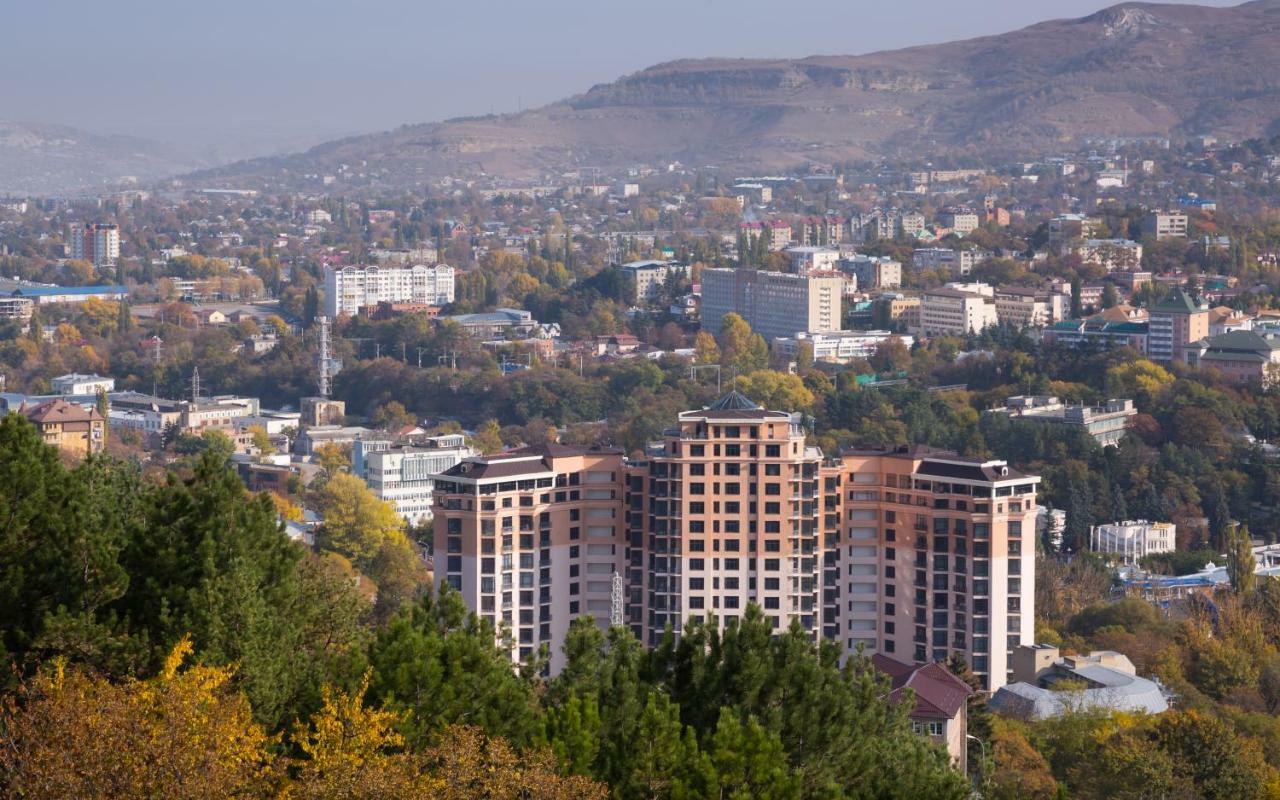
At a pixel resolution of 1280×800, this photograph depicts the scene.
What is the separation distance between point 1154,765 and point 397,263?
1557 inches

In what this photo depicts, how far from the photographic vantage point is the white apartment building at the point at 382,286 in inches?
1781

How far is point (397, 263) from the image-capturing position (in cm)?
5056

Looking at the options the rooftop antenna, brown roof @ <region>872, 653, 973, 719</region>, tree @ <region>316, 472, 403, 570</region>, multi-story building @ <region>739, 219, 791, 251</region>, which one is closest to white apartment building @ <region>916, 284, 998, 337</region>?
the rooftop antenna

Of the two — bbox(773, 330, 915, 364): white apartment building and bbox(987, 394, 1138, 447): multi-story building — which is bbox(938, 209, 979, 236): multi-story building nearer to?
bbox(773, 330, 915, 364): white apartment building

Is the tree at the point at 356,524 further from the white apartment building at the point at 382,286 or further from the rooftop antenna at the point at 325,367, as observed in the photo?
the white apartment building at the point at 382,286

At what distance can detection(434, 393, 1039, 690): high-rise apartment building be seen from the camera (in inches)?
618

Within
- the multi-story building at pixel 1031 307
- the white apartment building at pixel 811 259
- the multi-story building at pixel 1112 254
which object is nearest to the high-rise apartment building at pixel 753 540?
the multi-story building at pixel 1031 307

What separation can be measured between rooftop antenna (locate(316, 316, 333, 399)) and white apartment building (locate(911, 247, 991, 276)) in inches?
460

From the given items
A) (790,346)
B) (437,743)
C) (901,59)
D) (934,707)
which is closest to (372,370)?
(790,346)

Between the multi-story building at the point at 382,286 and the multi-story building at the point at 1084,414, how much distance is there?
56.7 feet

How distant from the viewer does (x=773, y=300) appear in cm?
4012

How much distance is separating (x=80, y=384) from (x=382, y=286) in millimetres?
11694

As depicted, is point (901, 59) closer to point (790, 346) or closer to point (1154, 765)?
point (790, 346)

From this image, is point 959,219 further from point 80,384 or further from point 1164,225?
point 80,384
